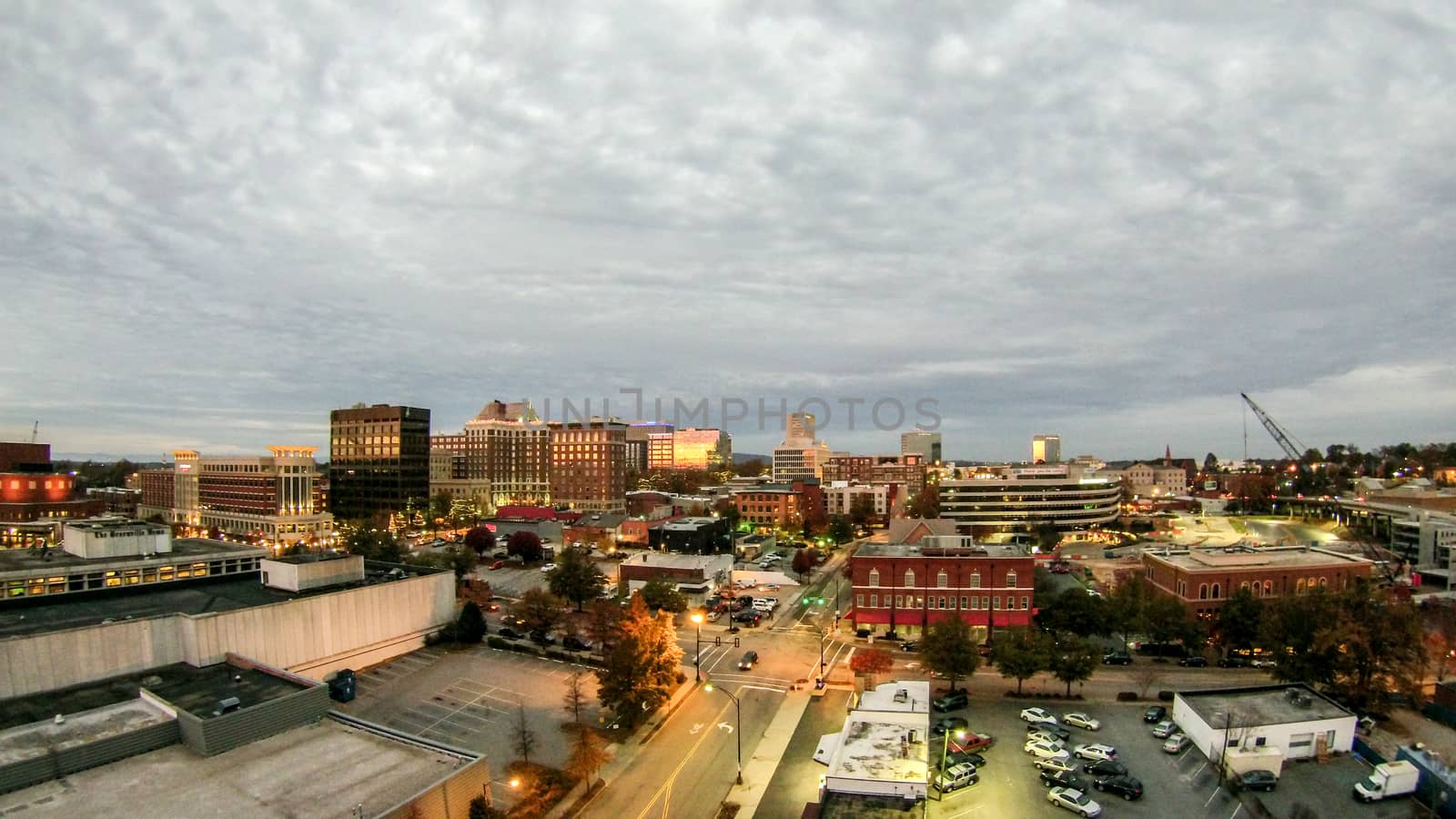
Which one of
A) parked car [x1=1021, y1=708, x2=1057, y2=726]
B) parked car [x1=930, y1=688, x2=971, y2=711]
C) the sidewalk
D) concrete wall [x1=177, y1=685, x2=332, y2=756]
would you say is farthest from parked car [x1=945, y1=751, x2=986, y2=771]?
concrete wall [x1=177, y1=685, x2=332, y2=756]

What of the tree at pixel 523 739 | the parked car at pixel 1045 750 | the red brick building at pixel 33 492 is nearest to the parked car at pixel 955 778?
the parked car at pixel 1045 750

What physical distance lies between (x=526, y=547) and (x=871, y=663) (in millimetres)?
43533

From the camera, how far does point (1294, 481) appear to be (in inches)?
4909

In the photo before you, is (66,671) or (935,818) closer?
(935,818)

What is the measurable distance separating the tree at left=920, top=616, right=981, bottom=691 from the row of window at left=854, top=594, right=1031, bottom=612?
32.3ft

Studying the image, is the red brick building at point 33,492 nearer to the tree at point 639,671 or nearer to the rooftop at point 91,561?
the rooftop at point 91,561

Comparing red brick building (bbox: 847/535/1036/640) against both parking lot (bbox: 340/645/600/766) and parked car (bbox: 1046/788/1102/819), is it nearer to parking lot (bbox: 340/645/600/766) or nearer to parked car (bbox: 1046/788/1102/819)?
parking lot (bbox: 340/645/600/766)

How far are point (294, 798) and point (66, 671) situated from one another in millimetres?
14800

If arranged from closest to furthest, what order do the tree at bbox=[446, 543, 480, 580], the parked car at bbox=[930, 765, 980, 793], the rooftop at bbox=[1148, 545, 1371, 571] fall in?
the parked car at bbox=[930, 765, 980, 793] → the rooftop at bbox=[1148, 545, 1371, 571] → the tree at bbox=[446, 543, 480, 580]

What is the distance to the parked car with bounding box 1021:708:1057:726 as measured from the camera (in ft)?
104

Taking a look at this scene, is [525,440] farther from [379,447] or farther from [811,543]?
[811,543]

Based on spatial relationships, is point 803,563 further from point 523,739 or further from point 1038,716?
point 523,739

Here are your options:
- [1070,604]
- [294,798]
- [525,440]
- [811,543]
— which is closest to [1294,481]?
[811,543]

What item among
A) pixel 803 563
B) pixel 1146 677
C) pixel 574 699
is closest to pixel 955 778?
pixel 1146 677
